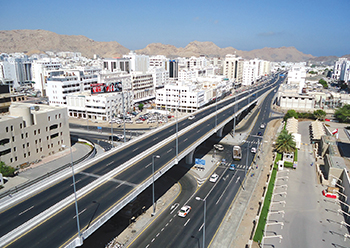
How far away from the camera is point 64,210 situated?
30.0m

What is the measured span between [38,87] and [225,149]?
14545 centimetres

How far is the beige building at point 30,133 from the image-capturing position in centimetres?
5428

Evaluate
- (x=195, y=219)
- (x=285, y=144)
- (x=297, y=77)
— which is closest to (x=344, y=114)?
(x=285, y=144)

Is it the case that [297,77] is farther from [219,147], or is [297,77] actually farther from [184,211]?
[184,211]

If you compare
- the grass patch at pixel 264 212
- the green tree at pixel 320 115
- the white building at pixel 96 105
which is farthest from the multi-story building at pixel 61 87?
Answer: the green tree at pixel 320 115

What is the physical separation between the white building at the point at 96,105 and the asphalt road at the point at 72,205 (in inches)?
2130

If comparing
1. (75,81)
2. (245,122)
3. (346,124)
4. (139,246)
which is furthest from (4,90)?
(346,124)

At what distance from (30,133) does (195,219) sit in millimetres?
44216

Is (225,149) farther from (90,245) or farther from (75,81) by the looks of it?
(75,81)

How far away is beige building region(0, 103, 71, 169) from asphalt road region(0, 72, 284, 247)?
25633 mm

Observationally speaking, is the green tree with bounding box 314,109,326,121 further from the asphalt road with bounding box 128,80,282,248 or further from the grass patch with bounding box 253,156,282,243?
the asphalt road with bounding box 128,80,282,248

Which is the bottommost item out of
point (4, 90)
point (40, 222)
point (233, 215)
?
point (233, 215)

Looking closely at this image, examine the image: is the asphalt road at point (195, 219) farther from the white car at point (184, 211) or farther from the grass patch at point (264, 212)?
the grass patch at point (264, 212)

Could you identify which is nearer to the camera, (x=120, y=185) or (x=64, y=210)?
(x=64, y=210)
